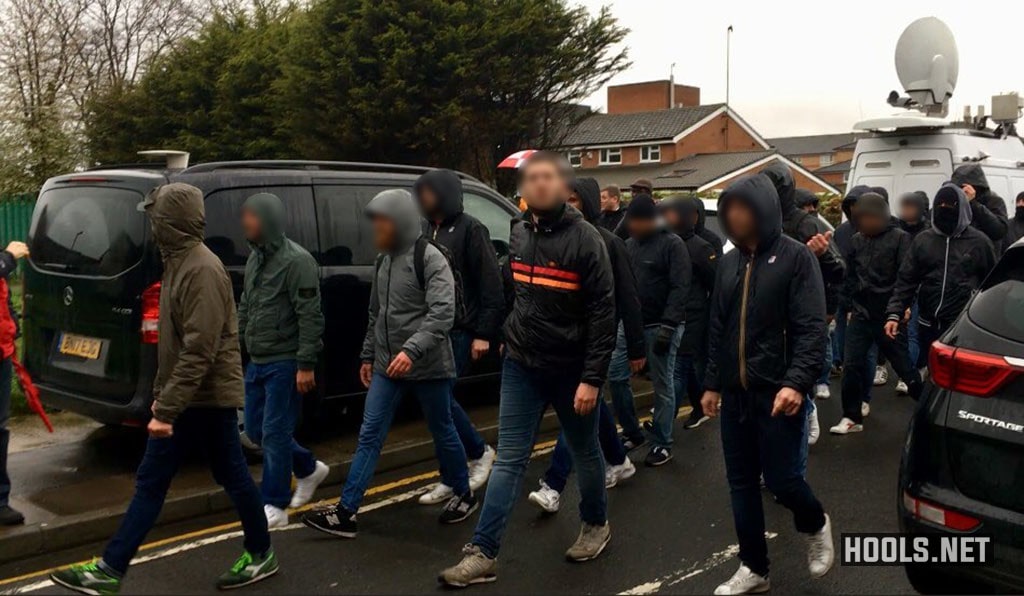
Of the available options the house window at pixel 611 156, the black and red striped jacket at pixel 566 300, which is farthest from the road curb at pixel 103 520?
the house window at pixel 611 156

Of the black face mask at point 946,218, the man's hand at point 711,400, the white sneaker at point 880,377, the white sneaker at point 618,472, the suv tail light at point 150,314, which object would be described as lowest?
the white sneaker at point 880,377

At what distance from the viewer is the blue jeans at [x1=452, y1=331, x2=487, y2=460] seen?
622 centimetres

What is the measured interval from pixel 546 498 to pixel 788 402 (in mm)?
2042

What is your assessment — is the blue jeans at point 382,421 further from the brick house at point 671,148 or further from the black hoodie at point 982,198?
the brick house at point 671,148

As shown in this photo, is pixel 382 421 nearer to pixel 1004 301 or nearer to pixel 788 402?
pixel 788 402

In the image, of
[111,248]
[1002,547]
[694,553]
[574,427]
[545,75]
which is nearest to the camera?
[1002,547]

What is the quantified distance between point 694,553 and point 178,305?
2.86m

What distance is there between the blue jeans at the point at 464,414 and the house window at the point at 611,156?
172ft

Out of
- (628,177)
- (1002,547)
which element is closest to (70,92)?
(628,177)

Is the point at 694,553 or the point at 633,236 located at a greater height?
the point at 633,236

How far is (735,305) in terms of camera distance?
14.9 ft

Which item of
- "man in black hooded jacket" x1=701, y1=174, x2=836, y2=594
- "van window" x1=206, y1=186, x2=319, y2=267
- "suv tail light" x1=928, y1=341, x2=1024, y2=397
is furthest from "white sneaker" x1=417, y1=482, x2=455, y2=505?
"suv tail light" x1=928, y1=341, x2=1024, y2=397

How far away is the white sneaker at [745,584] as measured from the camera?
4566mm

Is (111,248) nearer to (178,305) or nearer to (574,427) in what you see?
(178,305)
